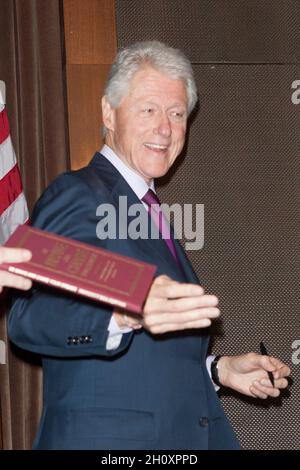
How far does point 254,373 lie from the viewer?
2078mm

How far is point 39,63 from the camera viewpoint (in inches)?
104

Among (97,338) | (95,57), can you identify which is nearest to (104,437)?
(97,338)

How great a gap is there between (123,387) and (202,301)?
0.40 metres

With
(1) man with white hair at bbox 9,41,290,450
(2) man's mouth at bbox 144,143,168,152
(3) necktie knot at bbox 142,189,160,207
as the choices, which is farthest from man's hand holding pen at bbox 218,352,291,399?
(2) man's mouth at bbox 144,143,168,152

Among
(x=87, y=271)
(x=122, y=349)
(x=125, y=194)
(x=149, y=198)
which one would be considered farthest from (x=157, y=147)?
(x=87, y=271)

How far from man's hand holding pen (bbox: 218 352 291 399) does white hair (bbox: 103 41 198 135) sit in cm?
A: 80

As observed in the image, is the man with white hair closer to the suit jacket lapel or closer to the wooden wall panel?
the suit jacket lapel

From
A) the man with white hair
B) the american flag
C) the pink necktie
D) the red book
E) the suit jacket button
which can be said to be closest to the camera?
the red book

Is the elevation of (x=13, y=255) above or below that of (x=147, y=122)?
below

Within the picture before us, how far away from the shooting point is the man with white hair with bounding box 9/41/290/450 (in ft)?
5.00

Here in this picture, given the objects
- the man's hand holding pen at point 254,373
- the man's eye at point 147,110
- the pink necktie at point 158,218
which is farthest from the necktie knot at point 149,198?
the man's hand holding pen at point 254,373

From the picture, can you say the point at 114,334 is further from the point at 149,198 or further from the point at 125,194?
the point at 149,198

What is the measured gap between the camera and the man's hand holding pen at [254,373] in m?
2.02

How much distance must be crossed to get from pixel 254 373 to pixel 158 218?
51 centimetres
